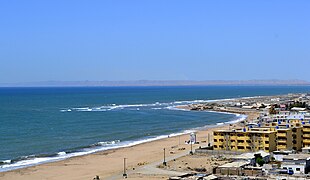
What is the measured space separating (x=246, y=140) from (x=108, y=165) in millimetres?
16056

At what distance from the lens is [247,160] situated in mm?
49719

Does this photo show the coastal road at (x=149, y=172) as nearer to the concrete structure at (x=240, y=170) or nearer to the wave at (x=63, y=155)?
the concrete structure at (x=240, y=170)

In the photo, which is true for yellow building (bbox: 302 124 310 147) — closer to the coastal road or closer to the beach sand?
the beach sand

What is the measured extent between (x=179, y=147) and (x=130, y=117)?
1921 inches

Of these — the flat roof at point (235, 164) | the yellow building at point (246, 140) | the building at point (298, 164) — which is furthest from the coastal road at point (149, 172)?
the building at point (298, 164)

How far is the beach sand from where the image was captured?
52094 mm

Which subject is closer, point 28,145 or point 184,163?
point 184,163

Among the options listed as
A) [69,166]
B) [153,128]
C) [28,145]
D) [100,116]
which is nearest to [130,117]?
[100,116]

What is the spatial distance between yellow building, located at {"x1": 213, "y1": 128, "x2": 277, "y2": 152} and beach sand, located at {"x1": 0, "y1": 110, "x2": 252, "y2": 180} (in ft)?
16.0

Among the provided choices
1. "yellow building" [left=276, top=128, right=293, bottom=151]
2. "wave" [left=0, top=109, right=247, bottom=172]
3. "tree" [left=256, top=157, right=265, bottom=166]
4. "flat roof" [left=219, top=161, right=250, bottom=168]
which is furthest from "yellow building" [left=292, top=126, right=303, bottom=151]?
"wave" [left=0, top=109, right=247, bottom=172]

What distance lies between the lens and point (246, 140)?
62500 mm

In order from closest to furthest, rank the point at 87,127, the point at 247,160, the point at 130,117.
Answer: the point at 247,160 → the point at 87,127 → the point at 130,117

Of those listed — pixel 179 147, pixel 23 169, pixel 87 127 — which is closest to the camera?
pixel 23 169

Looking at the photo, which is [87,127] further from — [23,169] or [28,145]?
[23,169]
